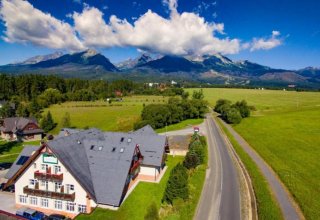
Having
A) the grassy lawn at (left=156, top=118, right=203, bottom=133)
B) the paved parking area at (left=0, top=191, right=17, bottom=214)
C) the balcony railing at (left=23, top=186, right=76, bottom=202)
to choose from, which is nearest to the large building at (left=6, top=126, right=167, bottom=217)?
the balcony railing at (left=23, top=186, right=76, bottom=202)

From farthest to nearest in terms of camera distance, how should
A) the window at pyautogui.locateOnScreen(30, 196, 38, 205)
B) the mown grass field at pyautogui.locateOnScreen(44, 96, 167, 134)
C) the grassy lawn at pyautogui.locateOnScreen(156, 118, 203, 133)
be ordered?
1. the mown grass field at pyautogui.locateOnScreen(44, 96, 167, 134)
2. the grassy lawn at pyautogui.locateOnScreen(156, 118, 203, 133)
3. the window at pyautogui.locateOnScreen(30, 196, 38, 205)

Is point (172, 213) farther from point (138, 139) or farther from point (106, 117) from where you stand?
point (106, 117)

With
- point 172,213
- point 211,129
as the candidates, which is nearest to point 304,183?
point 172,213

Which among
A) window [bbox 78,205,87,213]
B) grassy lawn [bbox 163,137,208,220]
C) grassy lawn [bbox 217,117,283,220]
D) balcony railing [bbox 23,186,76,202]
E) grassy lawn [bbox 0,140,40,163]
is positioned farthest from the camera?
grassy lawn [bbox 0,140,40,163]

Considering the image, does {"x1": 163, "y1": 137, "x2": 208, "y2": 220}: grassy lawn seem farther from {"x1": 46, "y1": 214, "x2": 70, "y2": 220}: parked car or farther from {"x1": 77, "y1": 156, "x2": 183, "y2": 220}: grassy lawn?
{"x1": 46, "y1": 214, "x2": 70, "y2": 220}: parked car

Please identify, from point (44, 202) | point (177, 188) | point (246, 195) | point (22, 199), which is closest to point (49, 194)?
point (44, 202)

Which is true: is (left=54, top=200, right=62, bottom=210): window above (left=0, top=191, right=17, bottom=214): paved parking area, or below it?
above

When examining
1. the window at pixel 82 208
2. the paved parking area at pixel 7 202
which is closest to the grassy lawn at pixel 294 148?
the window at pixel 82 208
